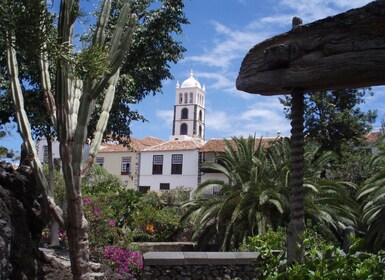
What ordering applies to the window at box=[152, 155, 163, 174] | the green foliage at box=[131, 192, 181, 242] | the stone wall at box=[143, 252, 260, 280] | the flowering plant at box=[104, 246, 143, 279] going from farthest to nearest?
1. the window at box=[152, 155, 163, 174]
2. the green foliage at box=[131, 192, 181, 242]
3. the flowering plant at box=[104, 246, 143, 279]
4. the stone wall at box=[143, 252, 260, 280]

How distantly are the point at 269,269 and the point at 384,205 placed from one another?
10.3 m

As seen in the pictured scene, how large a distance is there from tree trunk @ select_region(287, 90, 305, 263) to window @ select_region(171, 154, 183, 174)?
136 ft

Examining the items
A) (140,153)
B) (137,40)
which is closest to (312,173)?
(137,40)

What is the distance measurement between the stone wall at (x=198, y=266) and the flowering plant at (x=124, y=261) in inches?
93.3

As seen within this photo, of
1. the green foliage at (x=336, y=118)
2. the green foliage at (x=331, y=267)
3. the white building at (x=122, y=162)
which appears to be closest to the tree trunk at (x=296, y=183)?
the green foliage at (x=331, y=267)

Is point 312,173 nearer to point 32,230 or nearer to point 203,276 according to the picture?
point 203,276

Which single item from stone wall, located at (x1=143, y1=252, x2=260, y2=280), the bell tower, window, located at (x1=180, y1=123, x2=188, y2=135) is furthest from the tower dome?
stone wall, located at (x1=143, y1=252, x2=260, y2=280)

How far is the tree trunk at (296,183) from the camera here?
388 cm

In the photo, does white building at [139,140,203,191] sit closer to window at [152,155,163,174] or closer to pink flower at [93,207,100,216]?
window at [152,155,163,174]

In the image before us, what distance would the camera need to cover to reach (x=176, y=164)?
45906mm

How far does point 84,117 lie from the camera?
20.9 feet

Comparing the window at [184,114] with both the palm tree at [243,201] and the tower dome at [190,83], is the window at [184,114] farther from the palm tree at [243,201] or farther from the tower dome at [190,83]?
the palm tree at [243,201]

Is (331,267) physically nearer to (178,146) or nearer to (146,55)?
(146,55)

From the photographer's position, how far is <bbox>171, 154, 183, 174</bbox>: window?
4558cm
